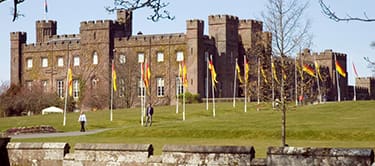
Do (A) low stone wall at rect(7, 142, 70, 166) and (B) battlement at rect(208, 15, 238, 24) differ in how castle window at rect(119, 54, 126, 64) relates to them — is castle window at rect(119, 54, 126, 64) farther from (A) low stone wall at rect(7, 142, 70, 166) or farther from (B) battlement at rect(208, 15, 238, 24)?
(A) low stone wall at rect(7, 142, 70, 166)

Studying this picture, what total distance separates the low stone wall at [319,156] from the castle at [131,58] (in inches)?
2963

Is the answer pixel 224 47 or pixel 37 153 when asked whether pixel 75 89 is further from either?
pixel 37 153

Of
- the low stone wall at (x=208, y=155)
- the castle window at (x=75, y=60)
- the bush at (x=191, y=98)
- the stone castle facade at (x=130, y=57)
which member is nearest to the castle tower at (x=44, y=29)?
the stone castle facade at (x=130, y=57)

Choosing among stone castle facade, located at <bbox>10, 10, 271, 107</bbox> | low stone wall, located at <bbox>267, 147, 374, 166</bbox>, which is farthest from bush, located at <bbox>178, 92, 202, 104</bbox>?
low stone wall, located at <bbox>267, 147, 374, 166</bbox>

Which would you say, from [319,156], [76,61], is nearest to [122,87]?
[76,61]

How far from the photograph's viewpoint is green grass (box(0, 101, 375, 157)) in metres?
36.8

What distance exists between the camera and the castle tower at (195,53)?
93812mm

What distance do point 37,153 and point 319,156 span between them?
7555 millimetres

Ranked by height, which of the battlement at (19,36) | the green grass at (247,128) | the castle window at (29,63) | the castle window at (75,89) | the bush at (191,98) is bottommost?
the green grass at (247,128)

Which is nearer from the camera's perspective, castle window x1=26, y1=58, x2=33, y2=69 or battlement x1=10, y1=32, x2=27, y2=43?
castle window x1=26, y1=58, x2=33, y2=69

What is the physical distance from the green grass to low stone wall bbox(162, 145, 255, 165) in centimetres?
838

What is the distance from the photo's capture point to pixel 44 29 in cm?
11256

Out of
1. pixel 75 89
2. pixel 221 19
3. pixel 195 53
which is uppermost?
pixel 221 19

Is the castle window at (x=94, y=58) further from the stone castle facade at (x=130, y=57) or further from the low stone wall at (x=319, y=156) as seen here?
the low stone wall at (x=319, y=156)
